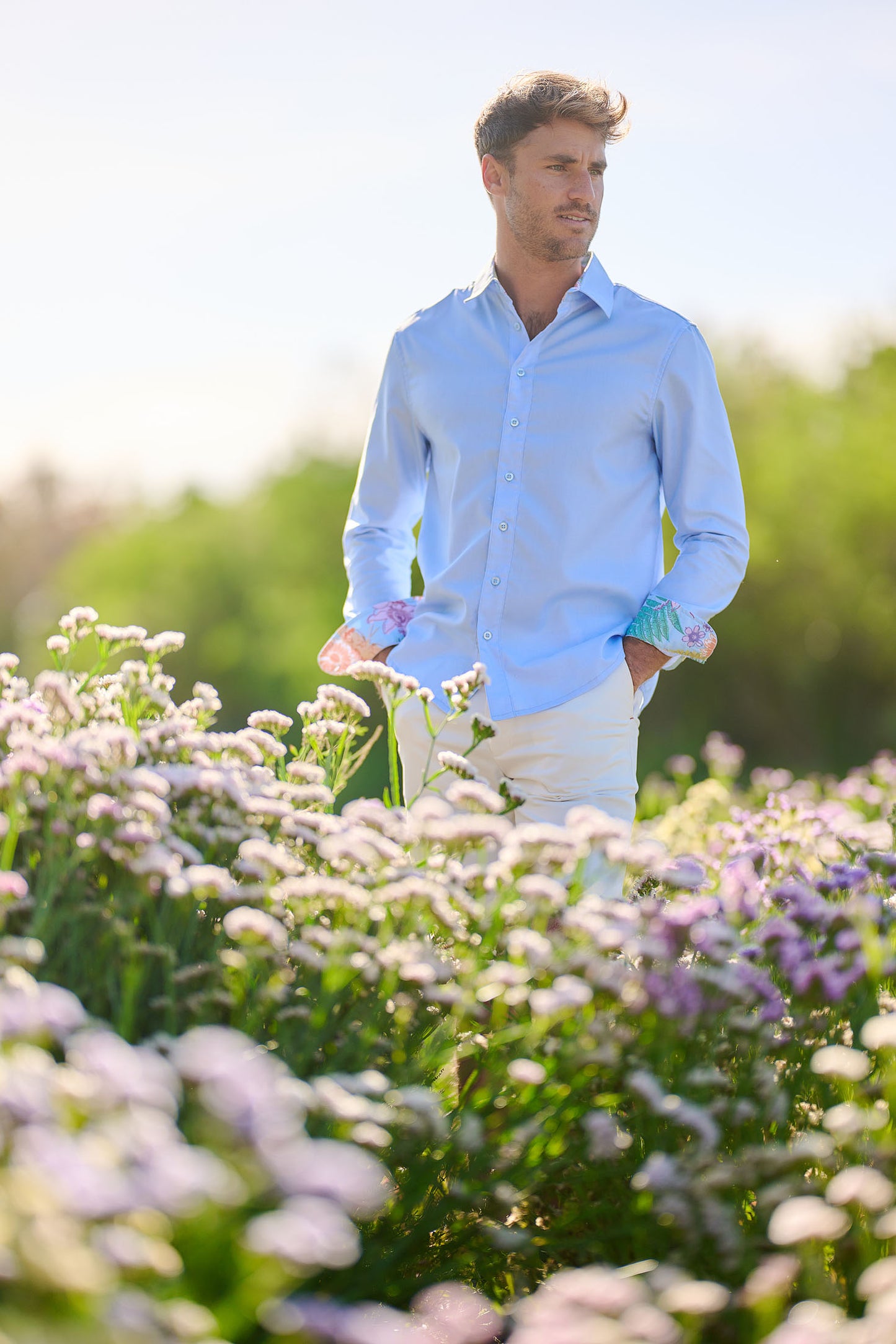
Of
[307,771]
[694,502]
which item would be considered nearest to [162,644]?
[307,771]

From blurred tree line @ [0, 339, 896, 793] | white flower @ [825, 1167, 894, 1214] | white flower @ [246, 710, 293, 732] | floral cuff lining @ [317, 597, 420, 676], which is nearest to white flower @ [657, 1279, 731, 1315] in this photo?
white flower @ [825, 1167, 894, 1214]

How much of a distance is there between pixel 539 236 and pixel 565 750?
1.37 metres

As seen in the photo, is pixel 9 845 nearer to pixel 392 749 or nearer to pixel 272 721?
pixel 272 721

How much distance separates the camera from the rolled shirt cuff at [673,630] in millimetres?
3221

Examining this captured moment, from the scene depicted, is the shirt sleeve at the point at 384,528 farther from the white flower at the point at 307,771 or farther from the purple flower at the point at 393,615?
the white flower at the point at 307,771

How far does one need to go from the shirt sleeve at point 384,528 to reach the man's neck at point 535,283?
1.26 ft

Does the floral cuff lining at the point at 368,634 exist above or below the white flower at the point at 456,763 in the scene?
above

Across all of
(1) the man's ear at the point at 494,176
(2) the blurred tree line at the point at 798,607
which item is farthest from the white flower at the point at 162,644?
(2) the blurred tree line at the point at 798,607

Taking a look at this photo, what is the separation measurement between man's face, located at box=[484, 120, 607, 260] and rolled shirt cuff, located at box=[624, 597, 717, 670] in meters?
0.97

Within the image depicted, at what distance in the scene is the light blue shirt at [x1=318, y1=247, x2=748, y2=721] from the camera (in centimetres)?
327

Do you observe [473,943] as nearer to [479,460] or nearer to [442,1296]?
[442,1296]

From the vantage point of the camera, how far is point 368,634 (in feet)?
11.9

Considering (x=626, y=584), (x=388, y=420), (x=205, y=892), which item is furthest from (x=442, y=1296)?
(x=388, y=420)

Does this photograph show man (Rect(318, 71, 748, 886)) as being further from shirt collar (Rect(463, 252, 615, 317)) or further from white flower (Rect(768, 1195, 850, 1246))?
white flower (Rect(768, 1195, 850, 1246))
